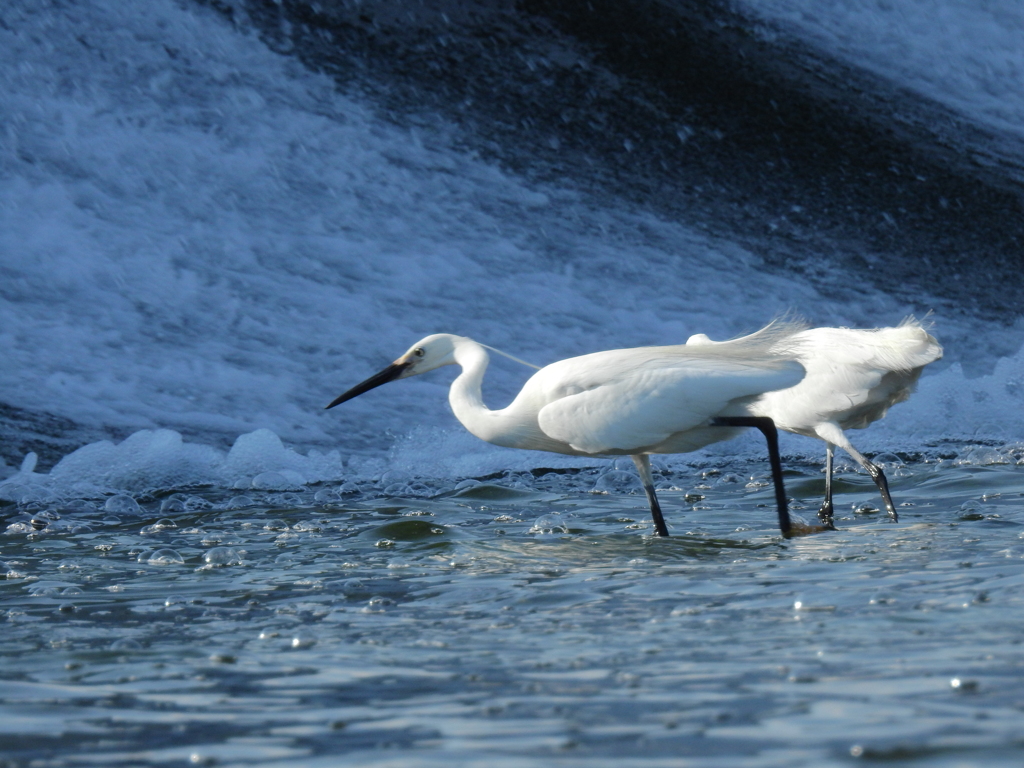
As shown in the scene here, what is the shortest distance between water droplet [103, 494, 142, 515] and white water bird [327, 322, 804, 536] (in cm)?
213

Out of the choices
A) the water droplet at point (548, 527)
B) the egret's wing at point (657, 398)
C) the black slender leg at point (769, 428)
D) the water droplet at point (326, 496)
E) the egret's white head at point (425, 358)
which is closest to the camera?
the egret's wing at point (657, 398)

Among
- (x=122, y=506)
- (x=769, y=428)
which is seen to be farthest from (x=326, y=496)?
(x=769, y=428)

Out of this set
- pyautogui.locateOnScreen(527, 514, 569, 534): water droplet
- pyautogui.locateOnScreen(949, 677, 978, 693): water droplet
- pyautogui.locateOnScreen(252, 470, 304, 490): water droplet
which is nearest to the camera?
pyautogui.locateOnScreen(949, 677, 978, 693): water droplet

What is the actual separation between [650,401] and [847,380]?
4.11ft

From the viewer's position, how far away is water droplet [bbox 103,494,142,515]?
6.99 m

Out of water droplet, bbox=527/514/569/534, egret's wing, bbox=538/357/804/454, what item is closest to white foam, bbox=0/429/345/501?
water droplet, bbox=527/514/569/534

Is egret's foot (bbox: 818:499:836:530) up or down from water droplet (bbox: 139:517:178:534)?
up

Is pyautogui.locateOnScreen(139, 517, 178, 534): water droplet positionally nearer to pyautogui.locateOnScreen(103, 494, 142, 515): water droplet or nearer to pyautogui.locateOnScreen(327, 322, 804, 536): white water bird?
pyautogui.locateOnScreen(103, 494, 142, 515): water droplet

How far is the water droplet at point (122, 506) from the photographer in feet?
22.9

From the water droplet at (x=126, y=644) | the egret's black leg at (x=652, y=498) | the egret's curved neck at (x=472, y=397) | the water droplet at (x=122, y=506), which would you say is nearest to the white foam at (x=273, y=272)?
the water droplet at (x=122, y=506)

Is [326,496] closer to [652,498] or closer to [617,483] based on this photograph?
[617,483]

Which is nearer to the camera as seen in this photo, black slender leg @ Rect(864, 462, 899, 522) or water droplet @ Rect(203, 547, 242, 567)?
water droplet @ Rect(203, 547, 242, 567)

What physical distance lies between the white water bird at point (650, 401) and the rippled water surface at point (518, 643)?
416 mm

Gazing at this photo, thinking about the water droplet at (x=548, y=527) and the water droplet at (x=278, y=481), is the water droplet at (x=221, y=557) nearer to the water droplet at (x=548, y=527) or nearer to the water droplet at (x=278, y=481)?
the water droplet at (x=548, y=527)
